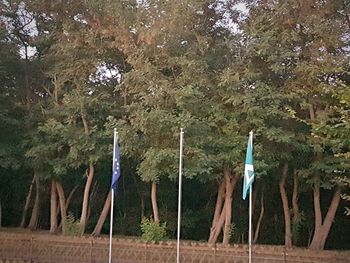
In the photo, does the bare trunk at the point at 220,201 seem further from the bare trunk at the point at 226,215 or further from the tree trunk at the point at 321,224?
the tree trunk at the point at 321,224

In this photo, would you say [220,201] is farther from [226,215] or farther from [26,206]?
[26,206]

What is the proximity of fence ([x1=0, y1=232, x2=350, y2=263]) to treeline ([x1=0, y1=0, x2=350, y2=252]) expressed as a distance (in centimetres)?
314

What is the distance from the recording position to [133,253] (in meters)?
19.7

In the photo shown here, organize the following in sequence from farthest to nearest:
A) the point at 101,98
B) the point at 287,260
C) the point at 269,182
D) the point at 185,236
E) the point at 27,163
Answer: the point at 185,236 → the point at 269,182 → the point at 27,163 → the point at 101,98 → the point at 287,260

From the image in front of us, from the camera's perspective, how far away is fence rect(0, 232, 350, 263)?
1852 centimetres

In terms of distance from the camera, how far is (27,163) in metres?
27.0

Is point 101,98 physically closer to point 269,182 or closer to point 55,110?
point 55,110

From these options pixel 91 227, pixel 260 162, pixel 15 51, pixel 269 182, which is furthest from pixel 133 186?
pixel 260 162

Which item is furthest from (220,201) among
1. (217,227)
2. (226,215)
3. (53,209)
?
(53,209)

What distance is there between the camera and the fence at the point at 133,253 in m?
18.5

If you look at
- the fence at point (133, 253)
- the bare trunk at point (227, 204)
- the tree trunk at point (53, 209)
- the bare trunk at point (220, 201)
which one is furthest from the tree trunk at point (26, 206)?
the bare trunk at point (227, 204)

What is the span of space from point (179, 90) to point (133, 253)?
6.26 meters

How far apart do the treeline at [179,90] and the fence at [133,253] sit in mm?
3138

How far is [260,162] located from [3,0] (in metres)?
15.2
